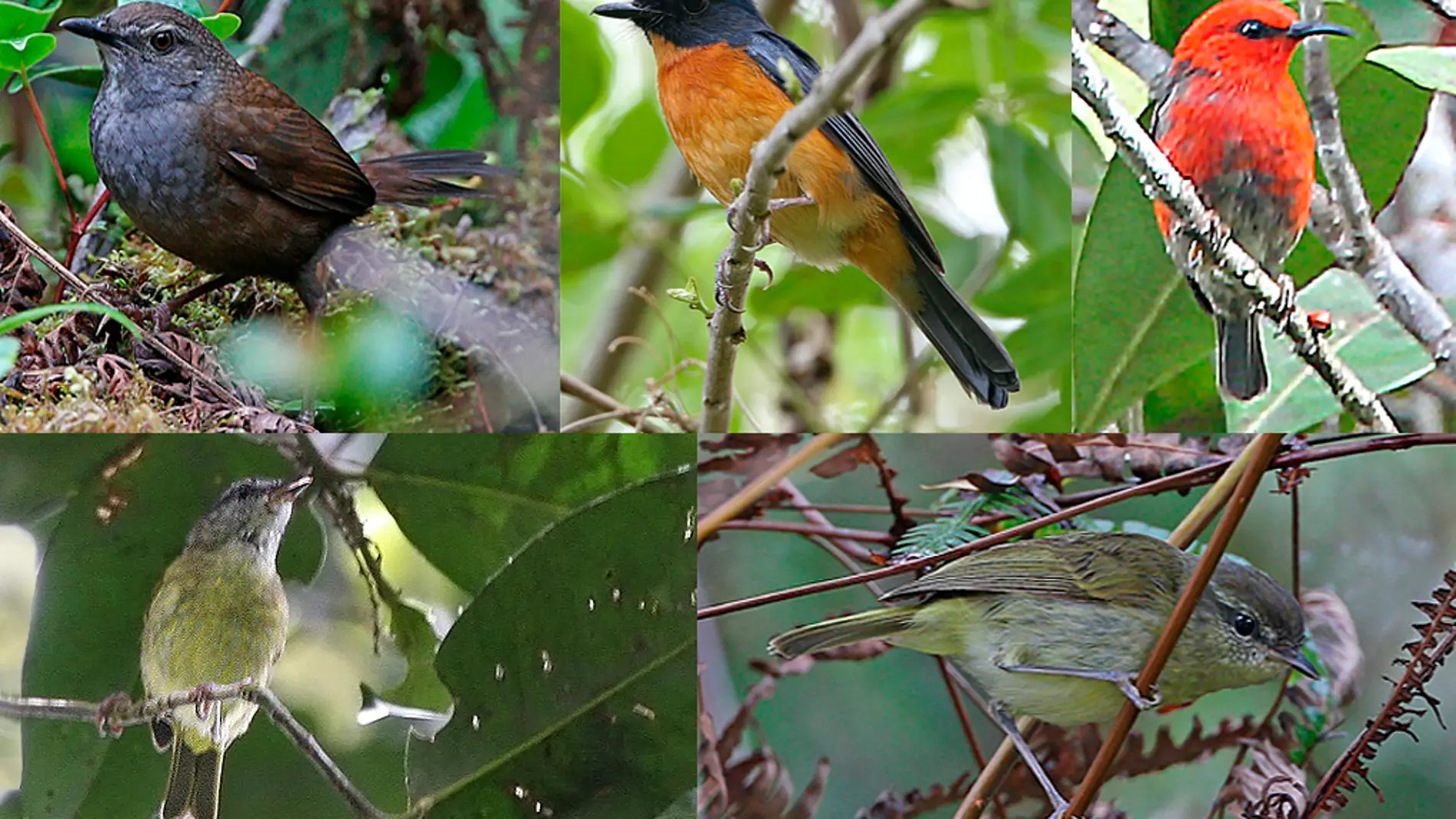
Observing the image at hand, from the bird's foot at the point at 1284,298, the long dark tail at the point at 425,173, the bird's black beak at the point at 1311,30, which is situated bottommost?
the long dark tail at the point at 425,173

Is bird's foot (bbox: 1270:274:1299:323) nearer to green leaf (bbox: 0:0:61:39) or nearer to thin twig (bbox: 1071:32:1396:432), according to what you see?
thin twig (bbox: 1071:32:1396:432)

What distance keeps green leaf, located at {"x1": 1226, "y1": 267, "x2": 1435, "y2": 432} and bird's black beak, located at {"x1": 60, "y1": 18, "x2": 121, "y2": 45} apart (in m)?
1.71

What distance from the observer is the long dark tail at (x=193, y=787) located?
1823 millimetres

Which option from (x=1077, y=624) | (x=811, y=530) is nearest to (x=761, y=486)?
(x=811, y=530)

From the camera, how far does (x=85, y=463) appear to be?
6.07 ft

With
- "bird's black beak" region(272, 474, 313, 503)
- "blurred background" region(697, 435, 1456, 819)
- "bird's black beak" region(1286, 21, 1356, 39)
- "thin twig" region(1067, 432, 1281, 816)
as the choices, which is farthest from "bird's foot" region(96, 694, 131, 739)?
"bird's black beak" region(1286, 21, 1356, 39)

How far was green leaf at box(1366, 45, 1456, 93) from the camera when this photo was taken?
197cm

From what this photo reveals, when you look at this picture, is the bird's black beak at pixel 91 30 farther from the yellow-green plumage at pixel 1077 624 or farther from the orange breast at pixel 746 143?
the yellow-green plumage at pixel 1077 624

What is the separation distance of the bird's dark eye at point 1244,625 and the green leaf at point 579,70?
123cm

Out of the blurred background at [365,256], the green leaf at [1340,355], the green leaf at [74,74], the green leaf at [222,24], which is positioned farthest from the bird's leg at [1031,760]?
the green leaf at [74,74]

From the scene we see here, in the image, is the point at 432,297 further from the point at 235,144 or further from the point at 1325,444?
the point at 1325,444

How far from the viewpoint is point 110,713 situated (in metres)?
1.83

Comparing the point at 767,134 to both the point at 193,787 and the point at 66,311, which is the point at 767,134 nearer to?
the point at 66,311

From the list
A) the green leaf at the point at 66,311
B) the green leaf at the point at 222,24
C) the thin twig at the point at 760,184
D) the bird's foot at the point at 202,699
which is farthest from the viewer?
the green leaf at the point at 222,24
